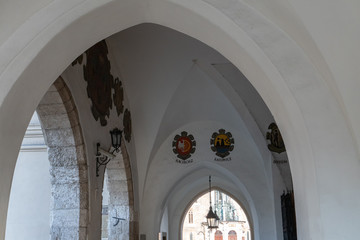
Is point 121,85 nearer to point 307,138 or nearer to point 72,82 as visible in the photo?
point 72,82

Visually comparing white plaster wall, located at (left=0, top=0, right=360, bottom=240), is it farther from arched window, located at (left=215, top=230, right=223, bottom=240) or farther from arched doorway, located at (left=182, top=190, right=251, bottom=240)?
arched window, located at (left=215, top=230, right=223, bottom=240)

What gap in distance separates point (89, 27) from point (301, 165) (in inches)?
68.1

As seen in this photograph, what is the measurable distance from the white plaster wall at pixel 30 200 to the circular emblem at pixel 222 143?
308 cm

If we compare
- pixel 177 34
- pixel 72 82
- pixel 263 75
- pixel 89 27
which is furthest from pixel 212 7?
pixel 177 34

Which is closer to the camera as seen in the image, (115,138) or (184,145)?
(115,138)

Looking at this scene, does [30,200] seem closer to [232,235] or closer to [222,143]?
[222,143]

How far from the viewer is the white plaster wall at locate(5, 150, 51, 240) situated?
6059 mm

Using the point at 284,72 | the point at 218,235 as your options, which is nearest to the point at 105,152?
the point at 284,72

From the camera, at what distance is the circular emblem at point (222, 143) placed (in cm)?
792

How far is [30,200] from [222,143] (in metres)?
3.53

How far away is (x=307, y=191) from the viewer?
8.51ft

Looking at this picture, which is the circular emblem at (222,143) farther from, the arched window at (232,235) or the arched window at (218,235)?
the arched window at (218,235)

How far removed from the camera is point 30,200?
6.20 m

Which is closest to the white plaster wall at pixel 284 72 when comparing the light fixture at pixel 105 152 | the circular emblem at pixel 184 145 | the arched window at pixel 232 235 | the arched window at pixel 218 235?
the light fixture at pixel 105 152
